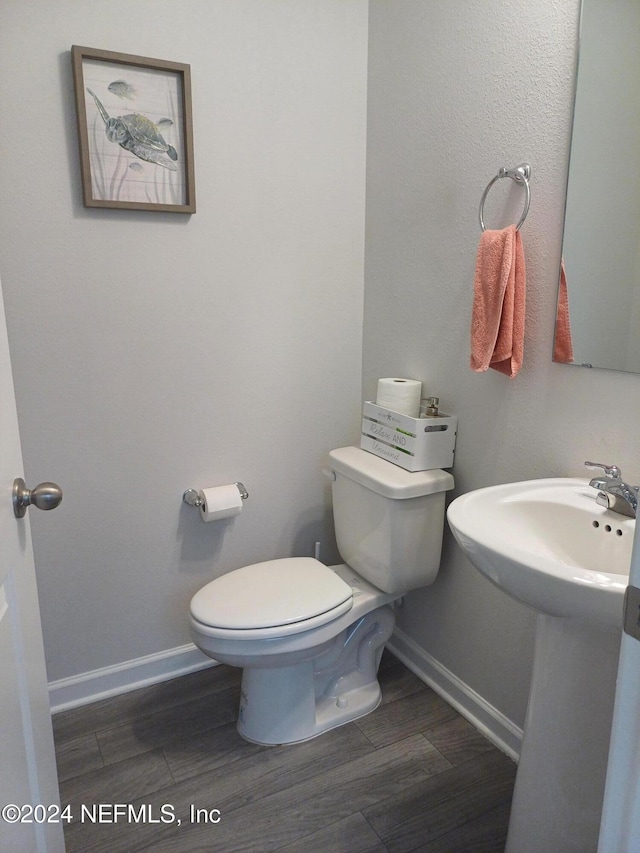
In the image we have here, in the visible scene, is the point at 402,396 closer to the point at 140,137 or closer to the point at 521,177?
the point at 521,177

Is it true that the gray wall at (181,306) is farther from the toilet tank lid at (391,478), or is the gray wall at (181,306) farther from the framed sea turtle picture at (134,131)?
the toilet tank lid at (391,478)

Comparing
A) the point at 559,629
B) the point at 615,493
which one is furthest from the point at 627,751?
the point at 615,493

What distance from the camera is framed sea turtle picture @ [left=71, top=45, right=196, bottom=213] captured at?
5.32 ft

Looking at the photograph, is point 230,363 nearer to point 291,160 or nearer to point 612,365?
point 291,160

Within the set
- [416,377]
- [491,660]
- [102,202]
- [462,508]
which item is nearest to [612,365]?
[462,508]

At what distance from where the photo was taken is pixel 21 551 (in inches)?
41.8

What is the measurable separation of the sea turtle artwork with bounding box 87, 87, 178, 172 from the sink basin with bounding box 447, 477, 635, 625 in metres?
1.28

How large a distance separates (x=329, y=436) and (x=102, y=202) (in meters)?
1.05

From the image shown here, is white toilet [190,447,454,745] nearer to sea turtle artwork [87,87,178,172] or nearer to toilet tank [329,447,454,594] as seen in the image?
toilet tank [329,447,454,594]

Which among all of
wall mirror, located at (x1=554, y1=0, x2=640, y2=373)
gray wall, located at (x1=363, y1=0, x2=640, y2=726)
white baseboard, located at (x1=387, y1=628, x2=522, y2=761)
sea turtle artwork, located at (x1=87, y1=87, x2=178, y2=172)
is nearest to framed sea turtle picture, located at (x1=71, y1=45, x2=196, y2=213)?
sea turtle artwork, located at (x1=87, y1=87, x2=178, y2=172)

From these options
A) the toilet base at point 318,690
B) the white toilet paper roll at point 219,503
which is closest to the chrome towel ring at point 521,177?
the white toilet paper roll at point 219,503

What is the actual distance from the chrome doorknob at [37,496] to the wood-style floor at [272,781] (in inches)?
38.2

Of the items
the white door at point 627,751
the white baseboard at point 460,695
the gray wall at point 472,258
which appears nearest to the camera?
the white door at point 627,751

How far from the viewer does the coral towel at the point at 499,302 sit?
4.75 feet
